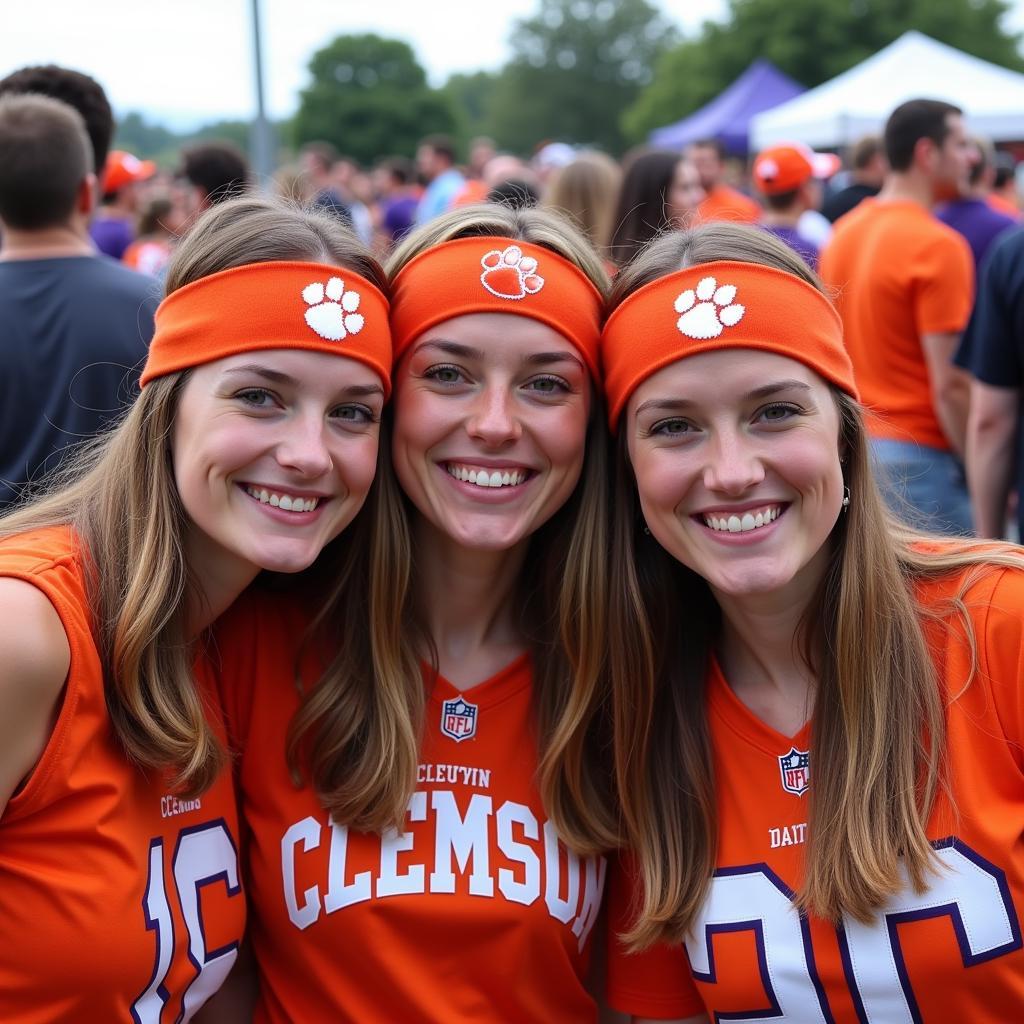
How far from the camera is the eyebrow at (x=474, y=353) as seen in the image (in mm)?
2631

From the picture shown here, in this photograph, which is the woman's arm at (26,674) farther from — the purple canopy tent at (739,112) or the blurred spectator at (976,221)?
the purple canopy tent at (739,112)

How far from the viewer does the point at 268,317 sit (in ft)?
8.09

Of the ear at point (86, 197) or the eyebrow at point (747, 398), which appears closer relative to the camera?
the eyebrow at point (747, 398)

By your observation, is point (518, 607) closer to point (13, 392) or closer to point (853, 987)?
point (853, 987)

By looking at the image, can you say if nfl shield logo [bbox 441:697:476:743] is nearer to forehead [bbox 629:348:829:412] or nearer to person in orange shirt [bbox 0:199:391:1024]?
person in orange shirt [bbox 0:199:391:1024]

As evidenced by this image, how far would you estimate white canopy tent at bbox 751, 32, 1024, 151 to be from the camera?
1591 cm

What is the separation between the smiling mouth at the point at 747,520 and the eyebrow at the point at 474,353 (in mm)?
491

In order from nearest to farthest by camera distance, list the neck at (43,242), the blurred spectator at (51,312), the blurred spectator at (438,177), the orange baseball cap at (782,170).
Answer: the blurred spectator at (51,312)
the neck at (43,242)
the orange baseball cap at (782,170)
the blurred spectator at (438,177)

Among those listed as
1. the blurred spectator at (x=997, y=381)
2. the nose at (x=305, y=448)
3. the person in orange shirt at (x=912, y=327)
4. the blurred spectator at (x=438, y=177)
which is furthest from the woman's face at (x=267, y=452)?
the blurred spectator at (x=438, y=177)

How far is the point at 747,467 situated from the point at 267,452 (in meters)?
0.92

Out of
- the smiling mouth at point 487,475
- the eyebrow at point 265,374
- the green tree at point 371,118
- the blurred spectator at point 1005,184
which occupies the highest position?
the green tree at point 371,118

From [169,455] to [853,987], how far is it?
1.65 m

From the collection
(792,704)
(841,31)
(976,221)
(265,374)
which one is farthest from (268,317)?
(841,31)

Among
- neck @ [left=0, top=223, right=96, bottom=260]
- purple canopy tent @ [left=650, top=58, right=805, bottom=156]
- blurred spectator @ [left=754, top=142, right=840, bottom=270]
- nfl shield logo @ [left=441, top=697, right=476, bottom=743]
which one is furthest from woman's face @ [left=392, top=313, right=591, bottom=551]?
purple canopy tent @ [left=650, top=58, right=805, bottom=156]
